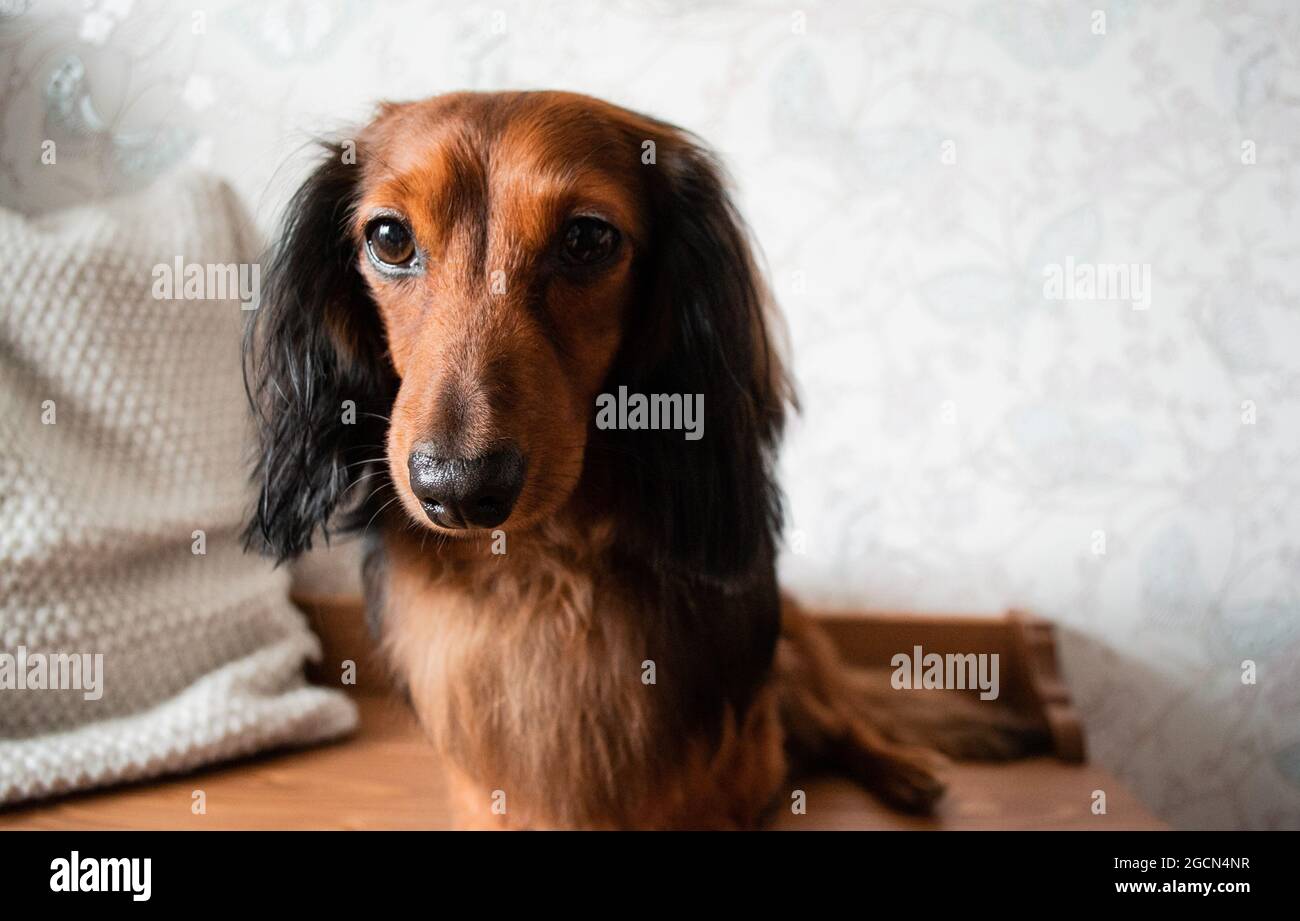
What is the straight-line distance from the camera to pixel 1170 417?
125 cm

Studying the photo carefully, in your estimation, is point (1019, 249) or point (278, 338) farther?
point (1019, 249)

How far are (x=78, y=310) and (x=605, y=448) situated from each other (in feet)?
2.48

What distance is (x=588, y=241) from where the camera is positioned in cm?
80

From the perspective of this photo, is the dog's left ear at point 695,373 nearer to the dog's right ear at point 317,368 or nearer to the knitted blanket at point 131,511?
the dog's right ear at point 317,368

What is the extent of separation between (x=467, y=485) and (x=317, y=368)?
326mm

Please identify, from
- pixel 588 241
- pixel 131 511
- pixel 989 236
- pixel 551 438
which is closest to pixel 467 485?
pixel 551 438

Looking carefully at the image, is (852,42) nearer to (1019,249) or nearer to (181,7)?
(1019,249)

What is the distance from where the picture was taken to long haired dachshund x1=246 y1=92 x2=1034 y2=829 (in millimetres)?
763

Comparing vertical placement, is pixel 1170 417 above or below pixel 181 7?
below

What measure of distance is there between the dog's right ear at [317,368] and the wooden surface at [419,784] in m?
0.33

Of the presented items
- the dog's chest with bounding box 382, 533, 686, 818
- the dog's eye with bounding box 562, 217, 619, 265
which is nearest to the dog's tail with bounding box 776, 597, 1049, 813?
the dog's chest with bounding box 382, 533, 686, 818

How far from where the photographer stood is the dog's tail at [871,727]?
118 cm

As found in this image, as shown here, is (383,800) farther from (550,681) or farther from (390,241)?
(390,241)
